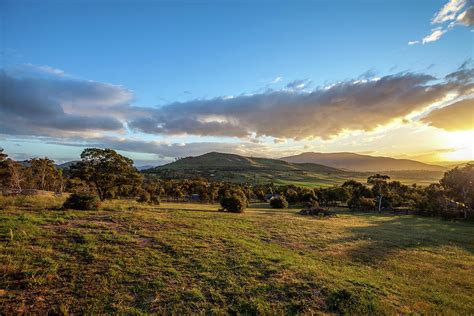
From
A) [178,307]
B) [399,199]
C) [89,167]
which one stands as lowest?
[399,199]

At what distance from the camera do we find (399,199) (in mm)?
51781

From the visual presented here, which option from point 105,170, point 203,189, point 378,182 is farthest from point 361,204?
point 105,170

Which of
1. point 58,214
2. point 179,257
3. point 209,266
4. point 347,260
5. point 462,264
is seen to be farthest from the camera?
point 58,214

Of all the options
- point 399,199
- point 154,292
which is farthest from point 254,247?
point 399,199

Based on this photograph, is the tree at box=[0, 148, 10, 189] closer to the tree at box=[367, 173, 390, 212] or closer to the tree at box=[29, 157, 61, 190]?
the tree at box=[29, 157, 61, 190]

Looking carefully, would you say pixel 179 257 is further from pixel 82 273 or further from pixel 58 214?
pixel 58 214

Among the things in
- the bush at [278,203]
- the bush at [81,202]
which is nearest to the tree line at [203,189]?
the bush at [278,203]

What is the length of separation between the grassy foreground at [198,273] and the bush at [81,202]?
9.98 feet

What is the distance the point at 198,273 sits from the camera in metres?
8.73

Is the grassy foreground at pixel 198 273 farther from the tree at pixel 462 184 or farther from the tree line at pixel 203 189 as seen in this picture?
the tree at pixel 462 184

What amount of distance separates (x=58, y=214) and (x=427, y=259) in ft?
72.8

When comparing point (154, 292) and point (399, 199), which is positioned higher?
point (154, 292)

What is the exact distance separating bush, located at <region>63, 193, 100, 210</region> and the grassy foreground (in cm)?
304

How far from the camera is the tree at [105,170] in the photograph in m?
31.6
